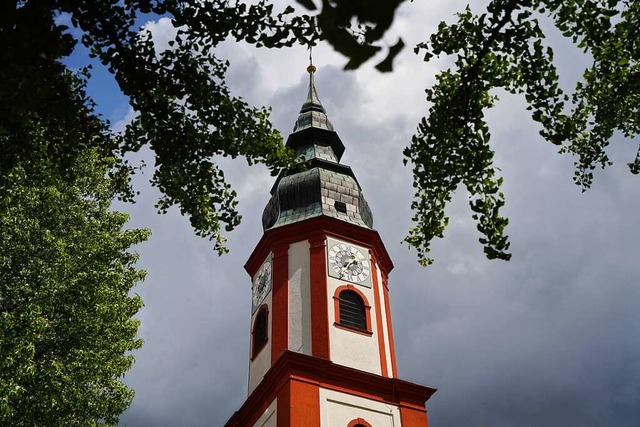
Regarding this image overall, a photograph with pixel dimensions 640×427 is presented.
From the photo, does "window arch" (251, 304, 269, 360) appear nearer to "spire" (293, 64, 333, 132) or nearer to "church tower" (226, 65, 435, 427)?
"church tower" (226, 65, 435, 427)

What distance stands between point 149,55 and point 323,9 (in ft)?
14.6

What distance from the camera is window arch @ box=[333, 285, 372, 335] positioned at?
19.9 m

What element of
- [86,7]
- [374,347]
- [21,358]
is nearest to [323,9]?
[86,7]

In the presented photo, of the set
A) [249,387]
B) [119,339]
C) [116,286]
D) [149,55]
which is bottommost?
[149,55]

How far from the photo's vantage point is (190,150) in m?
6.98

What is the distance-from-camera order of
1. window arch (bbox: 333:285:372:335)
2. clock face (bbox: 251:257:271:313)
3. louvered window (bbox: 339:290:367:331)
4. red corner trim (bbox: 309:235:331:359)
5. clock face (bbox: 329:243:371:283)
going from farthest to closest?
clock face (bbox: 251:257:271:313) → clock face (bbox: 329:243:371:283) → louvered window (bbox: 339:290:367:331) → window arch (bbox: 333:285:372:335) → red corner trim (bbox: 309:235:331:359)

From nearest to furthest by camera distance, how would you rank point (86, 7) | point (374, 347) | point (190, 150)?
point (86, 7) → point (190, 150) → point (374, 347)

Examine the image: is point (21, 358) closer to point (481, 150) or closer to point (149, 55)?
point (149, 55)

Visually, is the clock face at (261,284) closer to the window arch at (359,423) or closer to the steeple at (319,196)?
the steeple at (319,196)

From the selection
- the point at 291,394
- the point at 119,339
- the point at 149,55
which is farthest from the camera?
the point at 291,394

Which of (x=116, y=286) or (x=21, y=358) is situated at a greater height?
(x=116, y=286)

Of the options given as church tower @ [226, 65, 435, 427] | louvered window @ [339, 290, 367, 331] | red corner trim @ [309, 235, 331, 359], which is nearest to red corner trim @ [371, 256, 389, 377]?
church tower @ [226, 65, 435, 427]

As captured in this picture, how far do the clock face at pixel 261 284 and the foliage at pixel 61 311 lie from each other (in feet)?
23.7

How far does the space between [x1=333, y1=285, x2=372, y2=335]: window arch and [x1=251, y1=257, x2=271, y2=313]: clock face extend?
217cm
